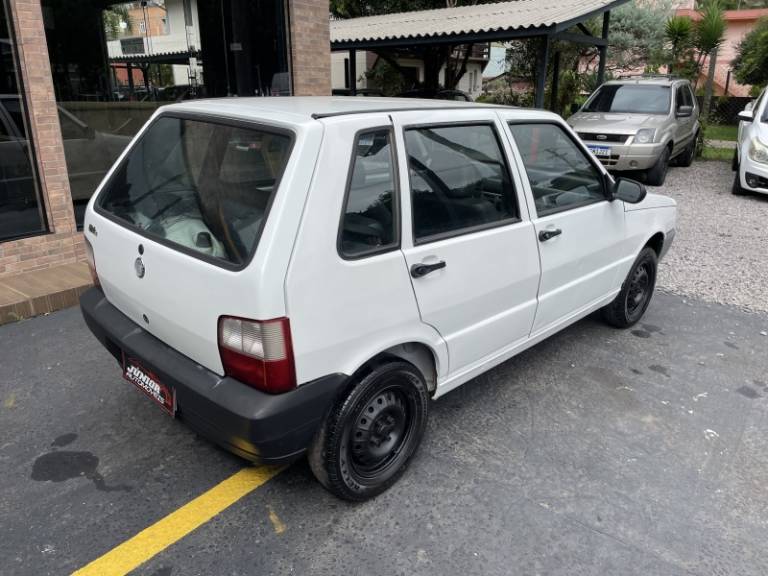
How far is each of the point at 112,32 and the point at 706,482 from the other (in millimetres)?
7214

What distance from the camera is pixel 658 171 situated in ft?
34.0

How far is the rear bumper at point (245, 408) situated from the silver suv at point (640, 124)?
29.5 feet

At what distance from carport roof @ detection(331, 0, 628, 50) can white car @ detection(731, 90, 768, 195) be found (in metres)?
3.25

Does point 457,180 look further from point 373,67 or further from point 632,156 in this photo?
point 373,67

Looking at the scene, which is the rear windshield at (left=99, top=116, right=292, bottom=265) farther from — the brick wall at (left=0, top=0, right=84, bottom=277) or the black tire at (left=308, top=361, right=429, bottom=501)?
the brick wall at (left=0, top=0, right=84, bottom=277)

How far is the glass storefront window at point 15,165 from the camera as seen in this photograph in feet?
17.6

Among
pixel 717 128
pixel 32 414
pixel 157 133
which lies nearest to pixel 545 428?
pixel 157 133

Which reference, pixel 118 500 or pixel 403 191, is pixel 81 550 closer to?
pixel 118 500

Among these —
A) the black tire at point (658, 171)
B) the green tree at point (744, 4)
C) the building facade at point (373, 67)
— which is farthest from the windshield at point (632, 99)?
the green tree at point (744, 4)

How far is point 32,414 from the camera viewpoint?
11.3 ft

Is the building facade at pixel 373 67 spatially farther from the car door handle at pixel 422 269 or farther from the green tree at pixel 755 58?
the car door handle at pixel 422 269

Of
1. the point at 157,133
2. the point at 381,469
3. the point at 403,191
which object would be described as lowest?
the point at 381,469

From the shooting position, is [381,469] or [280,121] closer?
[280,121]

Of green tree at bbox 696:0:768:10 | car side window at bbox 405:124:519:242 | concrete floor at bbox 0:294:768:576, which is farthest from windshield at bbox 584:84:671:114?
green tree at bbox 696:0:768:10
